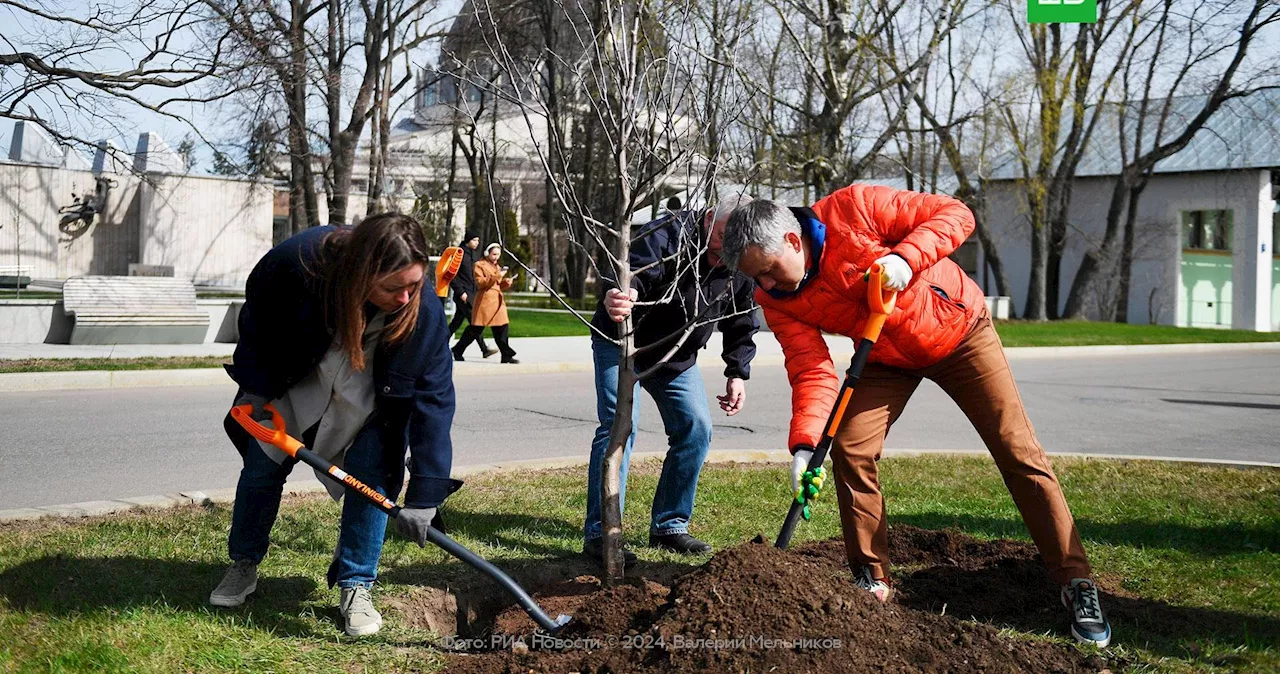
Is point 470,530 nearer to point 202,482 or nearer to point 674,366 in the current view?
point 674,366

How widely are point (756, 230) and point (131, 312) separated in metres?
13.3

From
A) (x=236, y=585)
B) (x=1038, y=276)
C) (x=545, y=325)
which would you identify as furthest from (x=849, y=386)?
(x=1038, y=276)

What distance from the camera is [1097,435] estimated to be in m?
9.27

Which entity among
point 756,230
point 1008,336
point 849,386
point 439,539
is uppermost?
point 756,230

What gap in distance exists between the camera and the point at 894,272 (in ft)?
11.1

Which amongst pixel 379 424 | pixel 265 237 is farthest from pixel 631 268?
pixel 265 237

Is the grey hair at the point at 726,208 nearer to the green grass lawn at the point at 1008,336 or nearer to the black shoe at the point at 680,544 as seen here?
the black shoe at the point at 680,544

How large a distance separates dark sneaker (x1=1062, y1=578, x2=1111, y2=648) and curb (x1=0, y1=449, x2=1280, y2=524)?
10.8ft

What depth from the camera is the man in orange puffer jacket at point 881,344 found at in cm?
355

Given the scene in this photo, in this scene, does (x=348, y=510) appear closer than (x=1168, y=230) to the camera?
Yes

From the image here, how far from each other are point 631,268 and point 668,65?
2.68 ft

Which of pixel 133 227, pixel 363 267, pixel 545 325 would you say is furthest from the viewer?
pixel 133 227

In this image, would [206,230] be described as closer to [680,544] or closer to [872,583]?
[680,544]

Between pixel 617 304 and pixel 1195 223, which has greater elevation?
pixel 1195 223
